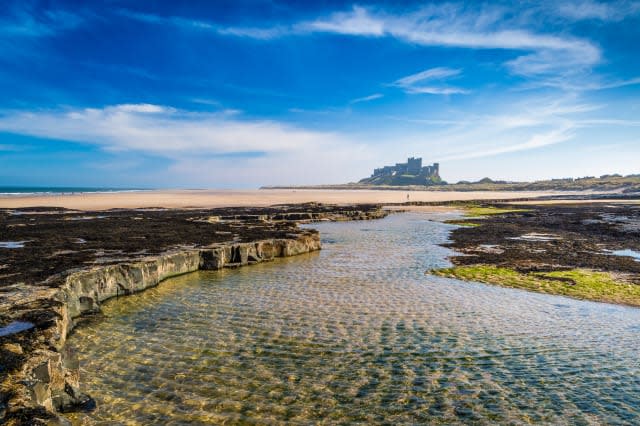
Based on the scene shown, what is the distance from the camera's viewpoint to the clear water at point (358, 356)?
8.21m

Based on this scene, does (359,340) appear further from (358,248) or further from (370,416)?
(358,248)

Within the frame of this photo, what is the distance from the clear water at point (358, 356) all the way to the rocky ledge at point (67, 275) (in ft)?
2.87

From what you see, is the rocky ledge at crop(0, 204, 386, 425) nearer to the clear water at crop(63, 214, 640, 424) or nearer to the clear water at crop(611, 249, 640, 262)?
the clear water at crop(63, 214, 640, 424)

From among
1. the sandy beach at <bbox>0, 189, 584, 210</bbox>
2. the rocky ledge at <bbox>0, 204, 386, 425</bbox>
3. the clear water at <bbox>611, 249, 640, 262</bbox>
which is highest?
the sandy beach at <bbox>0, 189, 584, 210</bbox>

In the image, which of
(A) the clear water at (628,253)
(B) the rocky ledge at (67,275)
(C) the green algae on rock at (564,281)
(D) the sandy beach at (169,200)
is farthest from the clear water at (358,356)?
(D) the sandy beach at (169,200)

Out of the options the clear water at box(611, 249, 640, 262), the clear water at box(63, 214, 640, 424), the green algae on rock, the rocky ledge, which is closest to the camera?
the rocky ledge

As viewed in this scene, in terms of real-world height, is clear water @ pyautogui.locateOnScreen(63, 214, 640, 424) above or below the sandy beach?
below

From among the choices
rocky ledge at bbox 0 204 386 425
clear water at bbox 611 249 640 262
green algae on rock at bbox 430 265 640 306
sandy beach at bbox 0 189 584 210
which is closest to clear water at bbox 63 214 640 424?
rocky ledge at bbox 0 204 386 425

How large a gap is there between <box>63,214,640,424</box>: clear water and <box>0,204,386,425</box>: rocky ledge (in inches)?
34.4

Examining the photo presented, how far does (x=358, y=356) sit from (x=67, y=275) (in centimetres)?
1223

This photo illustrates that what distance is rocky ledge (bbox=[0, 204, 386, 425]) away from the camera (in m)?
7.75

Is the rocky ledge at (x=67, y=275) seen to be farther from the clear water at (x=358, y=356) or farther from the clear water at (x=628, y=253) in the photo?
the clear water at (x=628, y=253)

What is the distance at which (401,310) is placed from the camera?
49.2 feet

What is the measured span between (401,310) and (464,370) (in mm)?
4978
